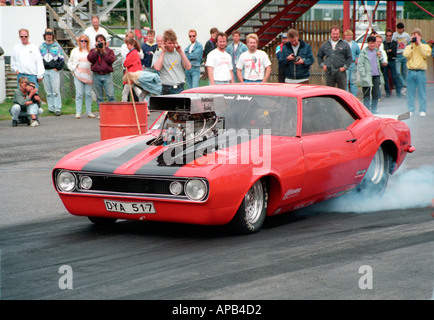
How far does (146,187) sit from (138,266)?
0.89m

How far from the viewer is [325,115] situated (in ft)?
24.3

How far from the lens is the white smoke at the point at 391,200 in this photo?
766cm

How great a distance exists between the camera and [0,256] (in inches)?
227

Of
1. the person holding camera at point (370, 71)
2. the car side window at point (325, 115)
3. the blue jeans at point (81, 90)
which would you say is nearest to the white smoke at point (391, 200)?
the car side window at point (325, 115)

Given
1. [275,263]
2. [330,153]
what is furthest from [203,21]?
[275,263]

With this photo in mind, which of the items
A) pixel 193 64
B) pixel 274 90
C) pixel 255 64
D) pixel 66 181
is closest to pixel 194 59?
pixel 193 64

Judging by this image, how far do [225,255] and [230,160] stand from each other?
0.84 m

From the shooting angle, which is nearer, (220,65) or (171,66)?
(220,65)

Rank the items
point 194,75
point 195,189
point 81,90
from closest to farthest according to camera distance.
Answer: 1. point 195,189
2. point 81,90
3. point 194,75

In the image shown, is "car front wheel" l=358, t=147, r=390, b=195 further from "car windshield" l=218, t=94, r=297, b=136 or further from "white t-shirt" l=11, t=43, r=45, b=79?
"white t-shirt" l=11, t=43, r=45, b=79

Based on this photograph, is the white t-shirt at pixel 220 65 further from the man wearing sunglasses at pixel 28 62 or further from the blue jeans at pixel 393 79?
the blue jeans at pixel 393 79

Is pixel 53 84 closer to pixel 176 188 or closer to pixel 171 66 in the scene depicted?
pixel 171 66
